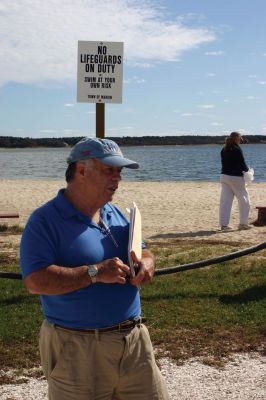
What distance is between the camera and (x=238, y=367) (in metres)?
4.11

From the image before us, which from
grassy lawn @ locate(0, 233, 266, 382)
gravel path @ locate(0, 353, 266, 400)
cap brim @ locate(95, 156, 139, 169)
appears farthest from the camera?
grassy lawn @ locate(0, 233, 266, 382)

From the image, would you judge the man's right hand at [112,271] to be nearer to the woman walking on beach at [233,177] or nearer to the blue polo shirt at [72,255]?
the blue polo shirt at [72,255]

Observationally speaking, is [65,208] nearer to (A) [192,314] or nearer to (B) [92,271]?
(B) [92,271]

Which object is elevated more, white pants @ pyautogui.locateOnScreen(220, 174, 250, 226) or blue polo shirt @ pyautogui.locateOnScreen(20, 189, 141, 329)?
blue polo shirt @ pyautogui.locateOnScreen(20, 189, 141, 329)

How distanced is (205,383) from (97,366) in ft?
5.29

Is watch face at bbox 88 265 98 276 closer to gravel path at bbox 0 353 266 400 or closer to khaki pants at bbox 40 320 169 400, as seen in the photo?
khaki pants at bbox 40 320 169 400

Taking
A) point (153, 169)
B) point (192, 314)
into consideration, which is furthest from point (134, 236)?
point (153, 169)

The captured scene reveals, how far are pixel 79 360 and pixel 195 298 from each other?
138 inches

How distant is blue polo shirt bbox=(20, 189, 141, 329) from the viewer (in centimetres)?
237

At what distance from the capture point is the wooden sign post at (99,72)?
4898mm

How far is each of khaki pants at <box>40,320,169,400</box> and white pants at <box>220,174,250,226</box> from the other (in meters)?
8.38

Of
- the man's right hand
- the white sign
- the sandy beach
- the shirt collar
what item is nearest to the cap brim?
the shirt collar

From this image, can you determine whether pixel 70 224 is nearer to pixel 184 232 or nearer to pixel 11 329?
pixel 11 329

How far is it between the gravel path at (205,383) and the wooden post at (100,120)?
212 centimetres
